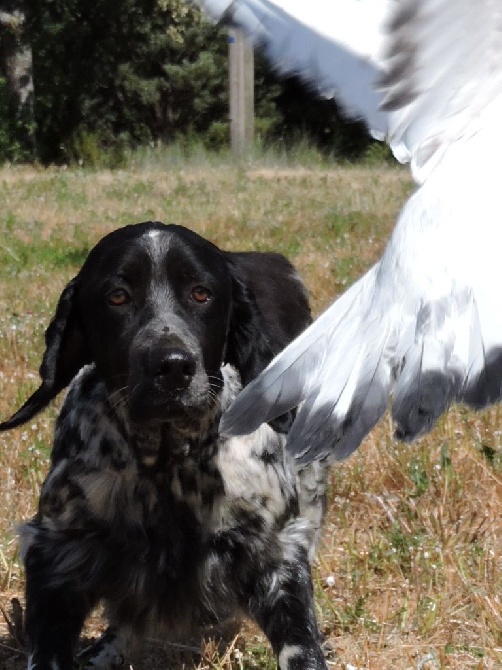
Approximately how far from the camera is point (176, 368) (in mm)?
2664

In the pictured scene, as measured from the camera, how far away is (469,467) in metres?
3.70

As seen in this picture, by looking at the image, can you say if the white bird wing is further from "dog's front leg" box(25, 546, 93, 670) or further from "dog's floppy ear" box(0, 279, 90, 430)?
"dog's front leg" box(25, 546, 93, 670)

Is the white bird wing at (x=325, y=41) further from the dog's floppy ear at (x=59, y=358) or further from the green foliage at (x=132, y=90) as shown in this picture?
the green foliage at (x=132, y=90)

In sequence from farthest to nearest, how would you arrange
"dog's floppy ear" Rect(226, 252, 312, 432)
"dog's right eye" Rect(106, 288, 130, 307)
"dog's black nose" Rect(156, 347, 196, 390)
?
"dog's floppy ear" Rect(226, 252, 312, 432)
"dog's right eye" Rect(106, 288, 130, 307)
"dog's black nose" Rect(156, 347, 196, 390)

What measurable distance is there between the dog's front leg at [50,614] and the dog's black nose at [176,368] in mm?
496

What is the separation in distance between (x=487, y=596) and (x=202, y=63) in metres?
21.2

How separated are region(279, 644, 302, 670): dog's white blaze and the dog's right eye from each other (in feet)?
2.68

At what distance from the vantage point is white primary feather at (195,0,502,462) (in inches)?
73.2

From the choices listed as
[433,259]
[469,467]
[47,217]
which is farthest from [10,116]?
[433,259]

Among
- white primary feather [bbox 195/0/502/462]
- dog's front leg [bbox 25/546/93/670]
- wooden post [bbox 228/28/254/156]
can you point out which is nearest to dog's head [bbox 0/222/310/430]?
dog's front leg [bbox 25/546/93/670]

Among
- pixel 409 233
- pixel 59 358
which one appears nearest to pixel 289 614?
pixel 59 358

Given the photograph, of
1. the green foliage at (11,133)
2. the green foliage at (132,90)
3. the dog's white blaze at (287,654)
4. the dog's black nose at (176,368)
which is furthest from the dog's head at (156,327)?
the green foliage at (132,90)

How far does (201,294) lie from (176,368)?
30cm

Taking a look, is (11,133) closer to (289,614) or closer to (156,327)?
(156,327)
